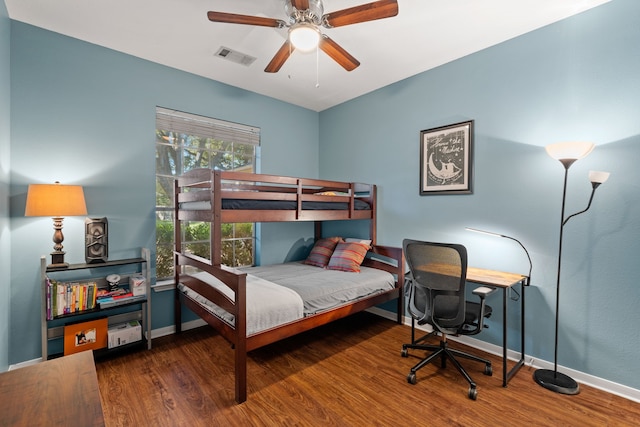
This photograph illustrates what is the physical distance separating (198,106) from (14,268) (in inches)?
82.8

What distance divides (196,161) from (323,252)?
1794 mm

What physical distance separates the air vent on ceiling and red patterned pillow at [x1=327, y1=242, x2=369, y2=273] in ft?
7.21

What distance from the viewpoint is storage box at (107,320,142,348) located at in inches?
97.0

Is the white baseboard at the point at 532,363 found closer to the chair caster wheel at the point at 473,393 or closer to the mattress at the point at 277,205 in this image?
the chair caster wheel at the point at 473,393

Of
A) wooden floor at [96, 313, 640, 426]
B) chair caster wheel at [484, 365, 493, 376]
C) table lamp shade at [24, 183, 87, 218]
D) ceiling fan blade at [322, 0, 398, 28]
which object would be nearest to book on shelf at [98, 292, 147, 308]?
wooden floor at [96, 313, 640, 426]

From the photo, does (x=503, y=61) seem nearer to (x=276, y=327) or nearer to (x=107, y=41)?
(x=276, y=327)

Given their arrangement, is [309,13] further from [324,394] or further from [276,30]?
[324,394]

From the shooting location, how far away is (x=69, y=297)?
2297 mm

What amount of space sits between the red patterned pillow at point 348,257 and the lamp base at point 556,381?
67.4 inches

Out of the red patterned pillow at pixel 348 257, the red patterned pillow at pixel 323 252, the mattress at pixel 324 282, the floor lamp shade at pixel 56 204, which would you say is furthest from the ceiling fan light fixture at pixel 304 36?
the red patterned pillow at pixel 323 252

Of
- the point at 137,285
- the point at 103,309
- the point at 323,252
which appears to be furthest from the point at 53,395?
the point at 323,252

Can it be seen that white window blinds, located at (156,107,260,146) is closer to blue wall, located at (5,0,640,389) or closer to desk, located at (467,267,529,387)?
blue wall, located at (5,0,640,389)

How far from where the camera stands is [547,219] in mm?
2355

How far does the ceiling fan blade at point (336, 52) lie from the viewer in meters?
2.01
